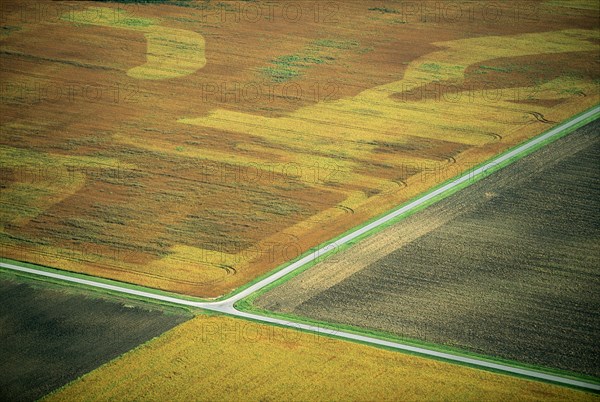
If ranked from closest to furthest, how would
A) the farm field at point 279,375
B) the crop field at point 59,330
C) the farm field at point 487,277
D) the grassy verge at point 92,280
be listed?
1. the farm field at point 279,375
2. the crop field at point 59,330
3. the farm field at point 487,277
4. the grassy verge at point 92,280

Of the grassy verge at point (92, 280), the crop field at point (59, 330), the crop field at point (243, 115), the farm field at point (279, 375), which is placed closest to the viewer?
the farm field at point (279, 375)

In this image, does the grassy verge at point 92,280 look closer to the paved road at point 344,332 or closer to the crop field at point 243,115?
the paved road at point 344,332

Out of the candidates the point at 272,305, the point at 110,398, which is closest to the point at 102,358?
the point at 110,398

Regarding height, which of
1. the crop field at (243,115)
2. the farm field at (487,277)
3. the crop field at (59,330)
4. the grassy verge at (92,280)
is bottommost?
the crop field at (59,330)

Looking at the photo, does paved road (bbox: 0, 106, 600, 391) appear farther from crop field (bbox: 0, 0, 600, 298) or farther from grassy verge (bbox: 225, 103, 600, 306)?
crop field (bbox: 0, 0, 600, 298)

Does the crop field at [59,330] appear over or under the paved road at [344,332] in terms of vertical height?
under

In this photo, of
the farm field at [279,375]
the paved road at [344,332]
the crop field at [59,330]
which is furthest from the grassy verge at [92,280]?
the farm field at [279,375]

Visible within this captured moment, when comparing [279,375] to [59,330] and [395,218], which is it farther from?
[395,218]

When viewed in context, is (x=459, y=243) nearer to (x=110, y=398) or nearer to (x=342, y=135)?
(x=342, y=135)

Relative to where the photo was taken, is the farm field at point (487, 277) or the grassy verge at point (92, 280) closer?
the farm field at point (487, 277)
